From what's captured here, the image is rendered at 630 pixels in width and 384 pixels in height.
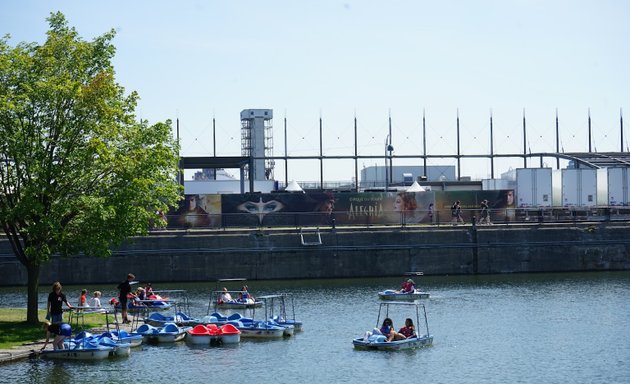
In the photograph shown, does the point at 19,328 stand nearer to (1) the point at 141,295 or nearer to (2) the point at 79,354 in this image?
(2) the point at 79,354

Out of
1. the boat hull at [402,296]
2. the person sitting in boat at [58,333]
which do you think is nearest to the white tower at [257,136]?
the boat hull at [402,296]

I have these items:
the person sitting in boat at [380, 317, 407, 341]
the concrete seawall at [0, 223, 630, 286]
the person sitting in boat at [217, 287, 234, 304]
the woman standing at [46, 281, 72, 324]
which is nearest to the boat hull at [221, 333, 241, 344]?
the person sitting in boat at [380, 317, 407, 341]

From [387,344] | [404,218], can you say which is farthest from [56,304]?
[404,218]

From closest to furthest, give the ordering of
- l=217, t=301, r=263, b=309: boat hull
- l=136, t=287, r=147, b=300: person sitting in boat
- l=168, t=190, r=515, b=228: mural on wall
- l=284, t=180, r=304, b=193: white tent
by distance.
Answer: l=217, t=301, r=263, b=309: boat hull < l=136, t=287, r=147, b=300: person sitting in boat < l=168, t=190, r=515, b=228: mural on wall < l=284, t=180, r=304, b=193: white tent

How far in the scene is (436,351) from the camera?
123 ft

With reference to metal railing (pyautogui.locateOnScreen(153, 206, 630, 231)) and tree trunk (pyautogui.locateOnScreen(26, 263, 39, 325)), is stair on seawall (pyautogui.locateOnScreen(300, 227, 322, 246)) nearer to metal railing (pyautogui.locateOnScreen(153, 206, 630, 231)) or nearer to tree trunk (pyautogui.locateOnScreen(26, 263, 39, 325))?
metal railing (pyautogui.locateOnScreen(153, 206, 630, 231))

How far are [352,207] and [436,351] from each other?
40.1 m

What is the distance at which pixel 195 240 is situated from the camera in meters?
67.2

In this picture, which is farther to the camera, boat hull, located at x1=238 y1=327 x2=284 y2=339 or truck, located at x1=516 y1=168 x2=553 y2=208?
truck, located at x1=516 y1=168 x2=553 y2=208

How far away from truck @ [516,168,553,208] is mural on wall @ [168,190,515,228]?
3.62 ft

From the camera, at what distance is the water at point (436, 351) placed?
1275 inches

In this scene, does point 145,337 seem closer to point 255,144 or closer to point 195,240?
point 195,240

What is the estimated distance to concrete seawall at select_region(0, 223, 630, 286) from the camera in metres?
65.8

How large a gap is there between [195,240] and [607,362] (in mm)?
37496
